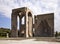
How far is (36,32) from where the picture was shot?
4072 centimetres

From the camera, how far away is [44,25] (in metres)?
40.8

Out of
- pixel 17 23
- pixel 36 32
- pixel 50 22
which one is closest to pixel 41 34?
pixel 36 32

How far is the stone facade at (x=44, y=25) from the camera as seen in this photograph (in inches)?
1512

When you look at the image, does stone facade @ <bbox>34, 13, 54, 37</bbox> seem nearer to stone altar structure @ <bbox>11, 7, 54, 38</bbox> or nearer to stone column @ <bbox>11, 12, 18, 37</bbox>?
stone altar structure @ <bbox>11, 7, 54, 38</bbox>

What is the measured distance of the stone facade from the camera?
38406mm

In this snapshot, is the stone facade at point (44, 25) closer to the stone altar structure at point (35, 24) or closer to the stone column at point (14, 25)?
the stone altar structure at point (35, 24)

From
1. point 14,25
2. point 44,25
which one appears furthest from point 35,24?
point 14,25

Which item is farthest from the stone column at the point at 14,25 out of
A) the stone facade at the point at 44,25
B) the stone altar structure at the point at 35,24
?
the stone facade at the point at 44,25

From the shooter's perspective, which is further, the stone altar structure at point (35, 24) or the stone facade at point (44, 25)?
the stone facade at point (44, 25)

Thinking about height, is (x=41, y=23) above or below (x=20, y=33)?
above

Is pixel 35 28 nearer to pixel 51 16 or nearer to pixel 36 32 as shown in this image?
pixel 36 32

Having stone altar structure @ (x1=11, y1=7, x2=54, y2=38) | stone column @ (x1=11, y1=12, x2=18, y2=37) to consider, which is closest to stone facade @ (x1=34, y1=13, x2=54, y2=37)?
stone altar structure @ (x1=11, y1=7, x2=54, y2=38)

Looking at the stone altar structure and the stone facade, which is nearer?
the stone altar structure

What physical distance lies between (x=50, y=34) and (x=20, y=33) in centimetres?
907
